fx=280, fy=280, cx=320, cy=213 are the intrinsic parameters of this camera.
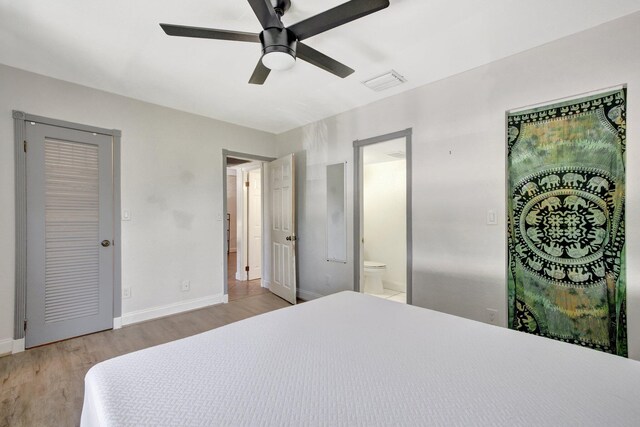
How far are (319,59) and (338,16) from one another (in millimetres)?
406

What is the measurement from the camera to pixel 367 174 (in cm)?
504

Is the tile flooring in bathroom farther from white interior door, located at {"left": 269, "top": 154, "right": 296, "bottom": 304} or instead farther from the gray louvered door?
the gray louvered door

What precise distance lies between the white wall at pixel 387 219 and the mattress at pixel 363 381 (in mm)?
3129

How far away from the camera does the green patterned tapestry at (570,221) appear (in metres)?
1.92

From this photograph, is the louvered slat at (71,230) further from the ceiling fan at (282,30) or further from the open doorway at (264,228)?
the ceiling fan at (282,30)

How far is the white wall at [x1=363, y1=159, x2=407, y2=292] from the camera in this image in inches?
178

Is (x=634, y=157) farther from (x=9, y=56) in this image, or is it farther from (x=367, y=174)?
(x=9, y=56)

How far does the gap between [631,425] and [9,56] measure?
4267 mm

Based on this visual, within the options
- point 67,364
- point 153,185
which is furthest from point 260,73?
point 67,364

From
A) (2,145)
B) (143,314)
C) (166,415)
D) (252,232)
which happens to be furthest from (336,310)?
(252,232)

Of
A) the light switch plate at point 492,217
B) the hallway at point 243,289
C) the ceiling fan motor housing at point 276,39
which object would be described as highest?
the ceiling fan motor housing at point 276,39

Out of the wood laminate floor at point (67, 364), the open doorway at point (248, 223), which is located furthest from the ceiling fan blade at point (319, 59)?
the open doorway at point (248, 223)

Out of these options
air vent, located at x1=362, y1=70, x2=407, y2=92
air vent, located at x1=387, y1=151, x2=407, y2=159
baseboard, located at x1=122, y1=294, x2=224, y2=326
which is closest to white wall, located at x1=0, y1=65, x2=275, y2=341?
baseboard, located at x1=122, y1=294, x2=224, y2=326

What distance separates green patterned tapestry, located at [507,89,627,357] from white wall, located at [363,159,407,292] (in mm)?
2179
